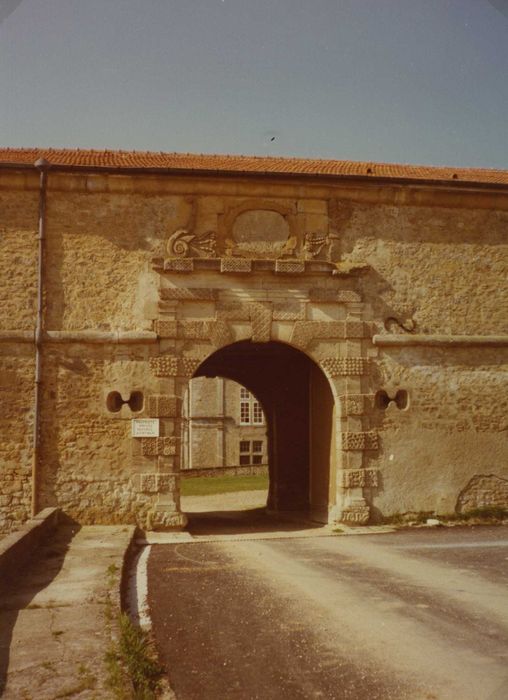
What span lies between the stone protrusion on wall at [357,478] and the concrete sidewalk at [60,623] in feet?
14.2

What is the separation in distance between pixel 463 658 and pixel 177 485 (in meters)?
7.43

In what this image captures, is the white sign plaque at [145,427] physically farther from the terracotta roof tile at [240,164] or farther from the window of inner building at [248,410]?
the window of inner building at [248,410]

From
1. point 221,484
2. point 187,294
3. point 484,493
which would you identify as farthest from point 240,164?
point 221,484

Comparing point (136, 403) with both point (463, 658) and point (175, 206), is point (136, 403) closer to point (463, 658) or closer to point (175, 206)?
point (175, 206)

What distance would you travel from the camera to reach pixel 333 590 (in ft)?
21.9

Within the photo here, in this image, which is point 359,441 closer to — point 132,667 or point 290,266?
point 290,266

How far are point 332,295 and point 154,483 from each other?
4.20m

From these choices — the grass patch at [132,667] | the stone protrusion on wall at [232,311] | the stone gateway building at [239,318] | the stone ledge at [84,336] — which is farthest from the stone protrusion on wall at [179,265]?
the grass patch at [132,667]

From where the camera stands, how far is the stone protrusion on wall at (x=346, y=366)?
11961 millimetres

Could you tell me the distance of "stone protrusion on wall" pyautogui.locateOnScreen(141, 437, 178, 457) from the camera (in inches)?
447

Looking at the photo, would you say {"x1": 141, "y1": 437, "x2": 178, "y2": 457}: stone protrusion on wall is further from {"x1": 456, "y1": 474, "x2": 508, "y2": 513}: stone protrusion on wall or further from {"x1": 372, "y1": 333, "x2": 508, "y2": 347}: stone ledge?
{"x1": 456, "y1": 474, "x2": 508, "y2": 513}: stone protrusion on wall

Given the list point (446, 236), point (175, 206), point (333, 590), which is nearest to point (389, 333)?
point (446, 236)

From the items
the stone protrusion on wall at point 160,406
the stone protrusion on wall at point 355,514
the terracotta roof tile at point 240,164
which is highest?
the terracotta roof tile at point 240,164

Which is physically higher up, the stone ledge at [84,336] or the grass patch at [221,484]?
the stone ledge at [84,336]
